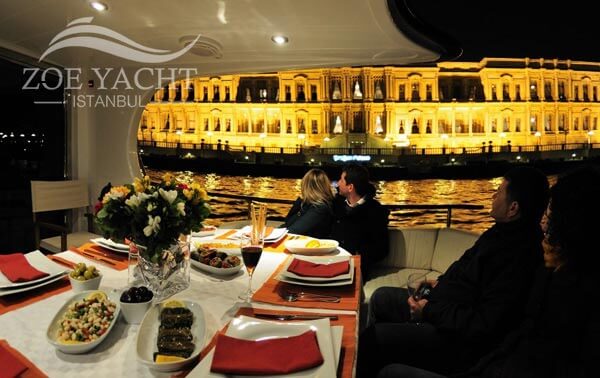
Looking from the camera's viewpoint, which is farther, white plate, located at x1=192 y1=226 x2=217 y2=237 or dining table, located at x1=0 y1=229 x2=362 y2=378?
white plate, located at x1=192 y1=226 x2=217 y2=237

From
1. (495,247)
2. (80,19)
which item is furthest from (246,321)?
(80,19)

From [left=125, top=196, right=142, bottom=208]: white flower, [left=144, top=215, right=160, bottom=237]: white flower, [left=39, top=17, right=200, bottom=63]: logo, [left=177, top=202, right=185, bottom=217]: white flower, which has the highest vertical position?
[left=39, top=17, right=200, bottom=63]: logo

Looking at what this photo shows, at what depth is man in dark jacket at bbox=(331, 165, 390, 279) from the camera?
9.43ft

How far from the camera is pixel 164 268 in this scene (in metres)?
1.38

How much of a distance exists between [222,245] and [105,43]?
267 cm

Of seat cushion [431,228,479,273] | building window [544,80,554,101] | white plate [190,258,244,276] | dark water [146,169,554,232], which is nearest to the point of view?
white plate [190,258,244,276]

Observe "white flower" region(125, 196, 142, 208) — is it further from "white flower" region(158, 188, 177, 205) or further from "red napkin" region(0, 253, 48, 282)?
"red napkin" region(0, 253, 48, 282)

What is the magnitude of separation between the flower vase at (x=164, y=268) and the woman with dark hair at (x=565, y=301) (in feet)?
3.30

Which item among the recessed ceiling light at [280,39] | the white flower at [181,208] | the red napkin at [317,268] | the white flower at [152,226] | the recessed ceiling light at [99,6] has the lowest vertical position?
the red napkin at [317,268]

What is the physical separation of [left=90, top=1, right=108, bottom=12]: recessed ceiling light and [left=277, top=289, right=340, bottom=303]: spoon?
93.4 inches

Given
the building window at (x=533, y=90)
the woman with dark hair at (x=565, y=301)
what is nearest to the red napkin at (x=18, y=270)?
the woman with dark hair at (x=565, y=301)

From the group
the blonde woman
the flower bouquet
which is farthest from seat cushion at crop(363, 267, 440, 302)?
the flower bouquet

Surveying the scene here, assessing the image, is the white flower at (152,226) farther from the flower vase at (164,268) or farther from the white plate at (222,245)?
the white plate at (222,245)

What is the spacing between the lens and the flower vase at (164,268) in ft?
4.43
